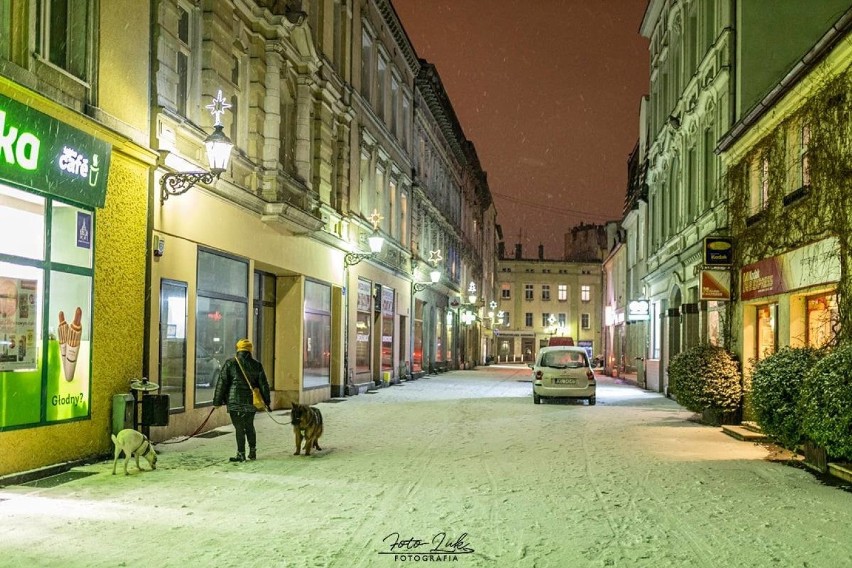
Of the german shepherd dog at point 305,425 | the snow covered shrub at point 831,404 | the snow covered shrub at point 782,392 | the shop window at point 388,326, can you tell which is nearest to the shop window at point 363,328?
the shop window at point 388,326

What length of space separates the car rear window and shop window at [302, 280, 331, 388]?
6.03 meters

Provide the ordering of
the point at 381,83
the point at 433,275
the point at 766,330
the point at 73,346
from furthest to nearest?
the point at 433,275
the point at 381,83
the point at 766,330
the point at 73,346

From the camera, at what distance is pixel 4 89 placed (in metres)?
8.91

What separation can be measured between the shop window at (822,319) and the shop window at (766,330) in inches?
48.5

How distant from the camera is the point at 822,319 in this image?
1361 centimetres

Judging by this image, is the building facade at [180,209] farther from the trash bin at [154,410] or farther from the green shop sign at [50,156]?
the trash bin at [154,410]

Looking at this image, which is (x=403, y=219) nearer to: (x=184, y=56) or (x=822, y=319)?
(x=184, y=56)

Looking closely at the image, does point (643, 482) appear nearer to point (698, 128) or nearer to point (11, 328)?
point (11, 328)

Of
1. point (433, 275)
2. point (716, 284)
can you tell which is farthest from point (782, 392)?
point (433, 275)

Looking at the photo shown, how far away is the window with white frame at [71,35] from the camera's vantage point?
35.2 feet

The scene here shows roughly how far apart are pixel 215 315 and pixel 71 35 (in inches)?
245

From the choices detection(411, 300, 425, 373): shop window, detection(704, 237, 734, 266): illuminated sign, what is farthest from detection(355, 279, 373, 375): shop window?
detection(704, 237, 734, 266): illuminated sign

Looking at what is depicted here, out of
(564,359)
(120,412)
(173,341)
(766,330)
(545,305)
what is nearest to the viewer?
(120,412)

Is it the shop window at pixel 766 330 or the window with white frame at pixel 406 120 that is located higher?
the window with white frame at pixel 406 120
